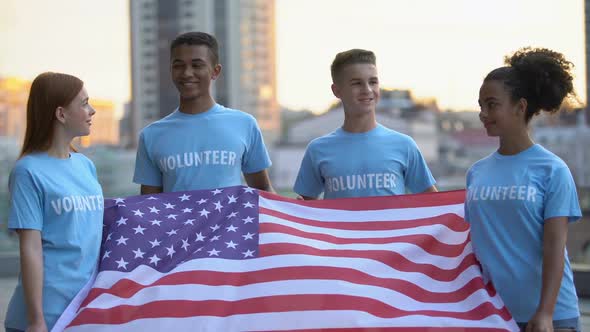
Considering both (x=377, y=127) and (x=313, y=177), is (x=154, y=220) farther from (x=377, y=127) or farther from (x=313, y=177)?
(x=377, y=127)

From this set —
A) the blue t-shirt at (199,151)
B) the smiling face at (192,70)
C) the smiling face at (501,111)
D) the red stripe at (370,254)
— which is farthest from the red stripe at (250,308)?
the smiling face at (192,70)

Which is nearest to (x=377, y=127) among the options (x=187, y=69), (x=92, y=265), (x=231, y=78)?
(x=187, y=69)

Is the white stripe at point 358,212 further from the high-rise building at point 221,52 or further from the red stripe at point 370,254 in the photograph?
the high-rise building at point 221,52

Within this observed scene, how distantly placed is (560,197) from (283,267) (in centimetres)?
81

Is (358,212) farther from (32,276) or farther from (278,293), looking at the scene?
(32,276)

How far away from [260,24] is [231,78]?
279 inches

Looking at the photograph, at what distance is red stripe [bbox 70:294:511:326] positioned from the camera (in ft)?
8.16

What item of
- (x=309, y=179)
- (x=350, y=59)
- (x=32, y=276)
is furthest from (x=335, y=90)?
(x=32, y=276)

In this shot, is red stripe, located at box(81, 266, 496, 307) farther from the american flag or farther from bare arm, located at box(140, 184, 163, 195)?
bare arm, located at box(140, 184, 163, 195)

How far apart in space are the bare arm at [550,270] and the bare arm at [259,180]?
1.15 metres

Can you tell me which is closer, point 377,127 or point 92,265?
point 92,265

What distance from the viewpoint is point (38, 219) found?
93.4 inches

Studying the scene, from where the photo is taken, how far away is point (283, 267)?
2678 mm

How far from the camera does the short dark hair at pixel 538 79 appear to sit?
7.81 feet
